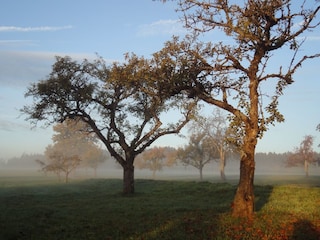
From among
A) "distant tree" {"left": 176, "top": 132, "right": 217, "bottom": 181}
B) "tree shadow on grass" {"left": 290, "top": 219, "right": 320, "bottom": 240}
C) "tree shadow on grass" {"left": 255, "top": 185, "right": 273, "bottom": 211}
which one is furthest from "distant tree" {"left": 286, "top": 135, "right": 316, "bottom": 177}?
"tree shadow on grass" {"left": 290, "top": 219, "right": 320, "bottom": 240}

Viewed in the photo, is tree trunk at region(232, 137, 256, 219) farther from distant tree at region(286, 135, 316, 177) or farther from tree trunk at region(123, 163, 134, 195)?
distant tree at region(286, 135, 316, 177)

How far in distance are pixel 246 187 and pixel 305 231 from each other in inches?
179

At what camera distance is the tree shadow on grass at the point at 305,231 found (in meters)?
13.6

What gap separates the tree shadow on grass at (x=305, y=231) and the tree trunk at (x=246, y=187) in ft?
9.28

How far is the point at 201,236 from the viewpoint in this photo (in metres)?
13.7

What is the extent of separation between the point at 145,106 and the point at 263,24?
22146 mm

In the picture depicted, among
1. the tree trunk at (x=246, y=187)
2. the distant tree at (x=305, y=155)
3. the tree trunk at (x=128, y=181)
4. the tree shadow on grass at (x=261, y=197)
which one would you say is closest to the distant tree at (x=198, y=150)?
the distant tree at (x=305, y=155)

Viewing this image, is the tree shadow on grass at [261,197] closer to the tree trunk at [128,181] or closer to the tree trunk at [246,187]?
the tree trunk at [246,187]

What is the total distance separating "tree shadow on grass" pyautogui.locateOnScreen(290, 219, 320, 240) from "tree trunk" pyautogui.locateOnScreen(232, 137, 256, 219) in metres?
2.83

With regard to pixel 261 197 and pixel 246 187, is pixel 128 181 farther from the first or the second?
pixel 246 187

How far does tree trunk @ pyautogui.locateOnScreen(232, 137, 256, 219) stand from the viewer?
1858cm

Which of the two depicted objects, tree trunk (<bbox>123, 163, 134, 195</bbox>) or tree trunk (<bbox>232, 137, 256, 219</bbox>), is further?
tree trunk (<bbox>123, 163, 134, 195</bbox>)

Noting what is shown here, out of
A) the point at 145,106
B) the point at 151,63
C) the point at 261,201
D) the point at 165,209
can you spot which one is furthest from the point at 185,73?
the point at 145,106

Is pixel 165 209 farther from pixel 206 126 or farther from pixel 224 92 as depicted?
pixel 206 126
